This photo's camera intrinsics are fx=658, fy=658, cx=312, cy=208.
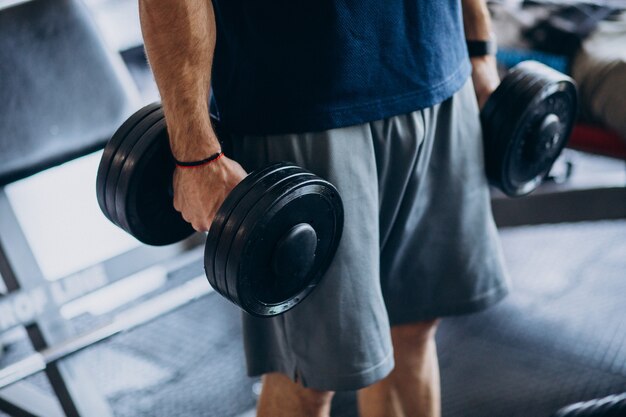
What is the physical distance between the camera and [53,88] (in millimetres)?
1312

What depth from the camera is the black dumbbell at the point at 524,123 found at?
Result: 3.11 feet

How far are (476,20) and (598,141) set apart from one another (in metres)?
0.71

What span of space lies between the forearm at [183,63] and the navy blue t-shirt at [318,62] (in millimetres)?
43

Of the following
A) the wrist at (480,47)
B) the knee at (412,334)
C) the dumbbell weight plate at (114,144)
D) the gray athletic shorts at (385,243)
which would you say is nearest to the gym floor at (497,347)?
the knee at (412,334)

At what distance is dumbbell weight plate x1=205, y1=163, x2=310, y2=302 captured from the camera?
2.33 feet

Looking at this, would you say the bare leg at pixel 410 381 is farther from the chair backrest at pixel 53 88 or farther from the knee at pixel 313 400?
the chair backrest at pixel 53 88

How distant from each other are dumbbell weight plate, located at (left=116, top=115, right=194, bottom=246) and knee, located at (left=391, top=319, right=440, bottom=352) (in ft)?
1.29

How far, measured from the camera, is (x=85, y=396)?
136 centimetres

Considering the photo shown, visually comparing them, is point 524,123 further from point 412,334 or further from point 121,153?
point 121,153

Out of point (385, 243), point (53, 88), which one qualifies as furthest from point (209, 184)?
point (53, 88)

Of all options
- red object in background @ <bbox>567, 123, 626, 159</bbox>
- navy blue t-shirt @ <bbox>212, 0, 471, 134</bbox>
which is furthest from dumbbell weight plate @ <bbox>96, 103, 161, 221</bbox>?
red object in background @ <bbox>567, 123, 626, 159</bbox>

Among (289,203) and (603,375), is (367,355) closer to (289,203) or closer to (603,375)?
(289,203)

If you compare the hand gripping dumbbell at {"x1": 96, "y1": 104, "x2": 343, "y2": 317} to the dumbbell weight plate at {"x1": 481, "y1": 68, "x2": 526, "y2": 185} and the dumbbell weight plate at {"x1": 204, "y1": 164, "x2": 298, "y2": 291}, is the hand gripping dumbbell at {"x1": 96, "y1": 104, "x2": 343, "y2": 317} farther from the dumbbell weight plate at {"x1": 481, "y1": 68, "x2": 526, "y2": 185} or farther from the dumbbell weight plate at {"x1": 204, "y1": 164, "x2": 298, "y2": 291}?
the dumbbell weight plate at {"x1": 481, "y1": 68, "x2": 526, "y2": 185}

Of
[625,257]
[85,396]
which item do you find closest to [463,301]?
[85,396]
